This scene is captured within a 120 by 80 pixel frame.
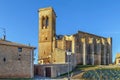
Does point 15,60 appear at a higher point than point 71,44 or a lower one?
lower

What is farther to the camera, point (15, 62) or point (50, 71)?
point (50, 71)

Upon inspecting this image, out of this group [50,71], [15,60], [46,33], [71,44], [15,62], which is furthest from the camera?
[46,33]

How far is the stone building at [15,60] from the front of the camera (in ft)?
157

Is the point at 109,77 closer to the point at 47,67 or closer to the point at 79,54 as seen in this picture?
the point at 47,67

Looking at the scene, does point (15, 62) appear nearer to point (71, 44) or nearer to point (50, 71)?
point (50, 71)

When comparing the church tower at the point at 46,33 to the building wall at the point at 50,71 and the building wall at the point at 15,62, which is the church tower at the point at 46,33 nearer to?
the building wall at the point at 50,71

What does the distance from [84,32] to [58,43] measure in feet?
32.8

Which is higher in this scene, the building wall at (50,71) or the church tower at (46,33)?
the church tower at (46,33)

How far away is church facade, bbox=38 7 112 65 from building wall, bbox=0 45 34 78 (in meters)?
23.1

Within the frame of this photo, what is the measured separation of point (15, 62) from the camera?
164 ft

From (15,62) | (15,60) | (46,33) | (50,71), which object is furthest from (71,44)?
(15,62)

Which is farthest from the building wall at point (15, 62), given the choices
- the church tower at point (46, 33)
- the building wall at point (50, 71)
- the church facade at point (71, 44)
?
the church tower at point (46, 33)

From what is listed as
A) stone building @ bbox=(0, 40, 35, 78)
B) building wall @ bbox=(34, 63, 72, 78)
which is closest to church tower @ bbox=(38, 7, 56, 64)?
building wall @ bbox=(34, 63, 72, 78)

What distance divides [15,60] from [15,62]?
0.39 meters
